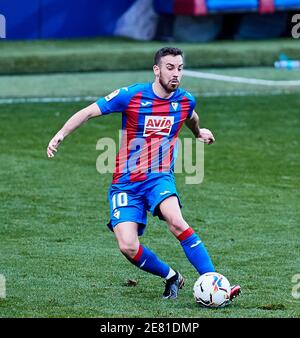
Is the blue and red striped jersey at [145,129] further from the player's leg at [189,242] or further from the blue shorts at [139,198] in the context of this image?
the player's leg at [189,242]

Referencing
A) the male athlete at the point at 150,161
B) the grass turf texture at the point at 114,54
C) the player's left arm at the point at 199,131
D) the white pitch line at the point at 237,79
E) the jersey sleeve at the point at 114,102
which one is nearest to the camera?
the male athlete at the point at 150,161

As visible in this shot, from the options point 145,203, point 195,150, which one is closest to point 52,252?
point 145,203

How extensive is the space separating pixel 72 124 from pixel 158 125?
623 millimetres

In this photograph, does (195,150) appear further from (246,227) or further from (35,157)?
(246,227)

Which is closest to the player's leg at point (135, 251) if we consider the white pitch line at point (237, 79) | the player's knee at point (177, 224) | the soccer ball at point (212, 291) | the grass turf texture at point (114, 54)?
the player's knee at point (177, 224)

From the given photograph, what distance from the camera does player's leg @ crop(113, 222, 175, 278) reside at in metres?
7.93

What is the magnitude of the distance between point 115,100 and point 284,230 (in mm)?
2788

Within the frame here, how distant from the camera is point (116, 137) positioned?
14492 mm

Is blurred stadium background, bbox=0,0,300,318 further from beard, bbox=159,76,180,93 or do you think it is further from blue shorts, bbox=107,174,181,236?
beard, bbox=159,76,180,93

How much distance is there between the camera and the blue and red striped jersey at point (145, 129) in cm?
811

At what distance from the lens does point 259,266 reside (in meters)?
8.91

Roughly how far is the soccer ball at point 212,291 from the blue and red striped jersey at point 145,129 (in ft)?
2.93

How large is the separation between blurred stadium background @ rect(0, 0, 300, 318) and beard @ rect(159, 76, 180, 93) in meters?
1.39

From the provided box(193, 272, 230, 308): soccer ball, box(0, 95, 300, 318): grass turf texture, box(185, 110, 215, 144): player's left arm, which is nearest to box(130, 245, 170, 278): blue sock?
box(0, 95, 300, 318): grass turf texture
